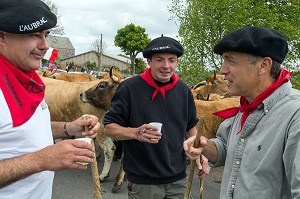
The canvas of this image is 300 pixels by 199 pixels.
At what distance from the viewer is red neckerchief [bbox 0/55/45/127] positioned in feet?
6.32

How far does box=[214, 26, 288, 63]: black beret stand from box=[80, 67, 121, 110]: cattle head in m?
5.26

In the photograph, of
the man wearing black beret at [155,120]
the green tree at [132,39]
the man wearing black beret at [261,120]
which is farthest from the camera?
the green tree at [132,39]

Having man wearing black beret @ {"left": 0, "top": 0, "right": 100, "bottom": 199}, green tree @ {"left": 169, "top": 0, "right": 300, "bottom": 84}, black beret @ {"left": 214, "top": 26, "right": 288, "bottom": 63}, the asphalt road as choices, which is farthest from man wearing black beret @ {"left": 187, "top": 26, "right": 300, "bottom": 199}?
green tree @ {"left": 169, "top": 0, "right": 300, "bottom": 84}

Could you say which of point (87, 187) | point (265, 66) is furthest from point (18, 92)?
point (87, 187)

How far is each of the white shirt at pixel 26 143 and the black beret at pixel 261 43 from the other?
4.37 ft

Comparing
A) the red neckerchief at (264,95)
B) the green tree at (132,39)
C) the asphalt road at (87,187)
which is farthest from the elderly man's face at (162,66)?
the green tree at (132,39)

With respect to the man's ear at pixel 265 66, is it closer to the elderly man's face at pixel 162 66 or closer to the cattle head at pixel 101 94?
the elderly man's face at pixel 162 66

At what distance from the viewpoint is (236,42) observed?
2.16 metres

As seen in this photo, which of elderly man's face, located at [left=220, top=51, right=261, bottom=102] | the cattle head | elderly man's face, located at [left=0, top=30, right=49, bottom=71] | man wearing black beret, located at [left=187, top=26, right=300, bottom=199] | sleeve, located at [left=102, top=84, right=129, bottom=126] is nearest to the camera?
man wearing black beret, located at [left=187, top=26, right=300, bottom=199]

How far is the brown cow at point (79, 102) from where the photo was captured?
7.21m

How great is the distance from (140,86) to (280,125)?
71.4 inches

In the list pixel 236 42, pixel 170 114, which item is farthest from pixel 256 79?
pixel 170 114

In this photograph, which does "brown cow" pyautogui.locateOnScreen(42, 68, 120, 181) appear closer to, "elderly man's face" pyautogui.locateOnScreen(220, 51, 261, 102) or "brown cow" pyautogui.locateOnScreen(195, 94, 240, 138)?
"brown cow" pyautogui.locateOnScreen(195, 94, 240, 138)

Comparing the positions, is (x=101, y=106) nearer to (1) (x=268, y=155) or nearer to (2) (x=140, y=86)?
(2) (x=140, y=86)
